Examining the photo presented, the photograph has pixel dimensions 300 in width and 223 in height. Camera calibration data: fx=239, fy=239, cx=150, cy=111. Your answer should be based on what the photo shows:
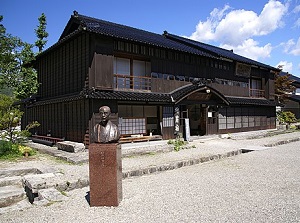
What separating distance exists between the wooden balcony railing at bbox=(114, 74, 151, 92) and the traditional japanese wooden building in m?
0.06

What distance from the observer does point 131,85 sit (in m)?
14.7

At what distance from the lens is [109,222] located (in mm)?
4457

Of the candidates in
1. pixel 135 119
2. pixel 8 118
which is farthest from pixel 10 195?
pixel 135 119

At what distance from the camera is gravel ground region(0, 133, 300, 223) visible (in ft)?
15.2

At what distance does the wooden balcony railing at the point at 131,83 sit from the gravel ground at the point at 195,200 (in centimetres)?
674

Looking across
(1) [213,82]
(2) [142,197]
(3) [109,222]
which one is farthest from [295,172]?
(1) [213,82]

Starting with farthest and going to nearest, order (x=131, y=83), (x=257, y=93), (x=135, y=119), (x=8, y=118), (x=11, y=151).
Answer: (x=257, y=93) → (x=135, y=119) → (x=131, y=83) → (x=8, y=118) → (x=11, y=151)

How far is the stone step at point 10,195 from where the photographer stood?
19.9 ft

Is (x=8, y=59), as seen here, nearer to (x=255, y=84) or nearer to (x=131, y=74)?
(x=131, y=74)

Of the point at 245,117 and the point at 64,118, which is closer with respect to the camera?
the point at 64,118

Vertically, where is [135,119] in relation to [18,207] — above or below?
above

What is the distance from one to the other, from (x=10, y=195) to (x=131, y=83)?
31.5ft

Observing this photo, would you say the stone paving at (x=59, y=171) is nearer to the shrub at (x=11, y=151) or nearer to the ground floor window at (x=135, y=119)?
the shrub at (x=11, y=151)

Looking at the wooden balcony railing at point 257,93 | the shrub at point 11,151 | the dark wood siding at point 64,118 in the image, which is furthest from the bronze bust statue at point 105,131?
the wooden balcony railing at point 257,93
